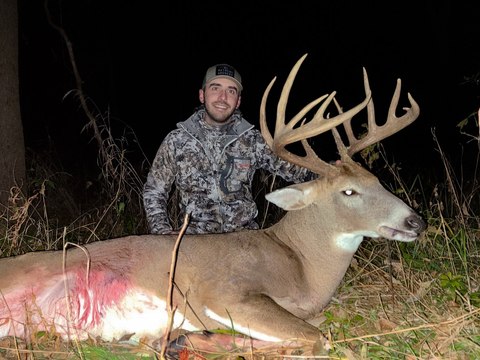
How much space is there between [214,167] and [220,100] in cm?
64

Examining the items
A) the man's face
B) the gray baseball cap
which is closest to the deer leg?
the man's face

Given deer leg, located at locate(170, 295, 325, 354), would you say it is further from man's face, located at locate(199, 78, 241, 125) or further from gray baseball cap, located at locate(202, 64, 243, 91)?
gray baseball cap, located at locate(202, 64, 243, 91)

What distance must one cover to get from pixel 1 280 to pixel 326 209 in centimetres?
208

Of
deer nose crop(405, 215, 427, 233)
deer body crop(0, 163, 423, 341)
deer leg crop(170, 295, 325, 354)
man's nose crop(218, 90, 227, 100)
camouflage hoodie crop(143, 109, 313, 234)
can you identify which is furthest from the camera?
man's nose crop(218, 90, 227, 100)

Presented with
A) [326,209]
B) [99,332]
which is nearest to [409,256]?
[326,209]

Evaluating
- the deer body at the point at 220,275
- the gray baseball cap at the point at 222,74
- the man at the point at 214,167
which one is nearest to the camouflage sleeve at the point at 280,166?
the man at the point at 214,167

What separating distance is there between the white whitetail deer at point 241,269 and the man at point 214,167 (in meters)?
1.17

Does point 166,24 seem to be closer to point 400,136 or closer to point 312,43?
point 312,43

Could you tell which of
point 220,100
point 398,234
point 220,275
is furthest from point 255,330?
point 220,100

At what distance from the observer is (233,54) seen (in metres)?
30.4

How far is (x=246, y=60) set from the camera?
97.2 feet

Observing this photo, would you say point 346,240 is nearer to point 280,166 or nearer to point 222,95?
point 280,166

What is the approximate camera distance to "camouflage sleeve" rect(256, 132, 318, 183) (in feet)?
14.6

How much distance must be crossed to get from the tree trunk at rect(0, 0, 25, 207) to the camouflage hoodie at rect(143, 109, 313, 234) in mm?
1778
